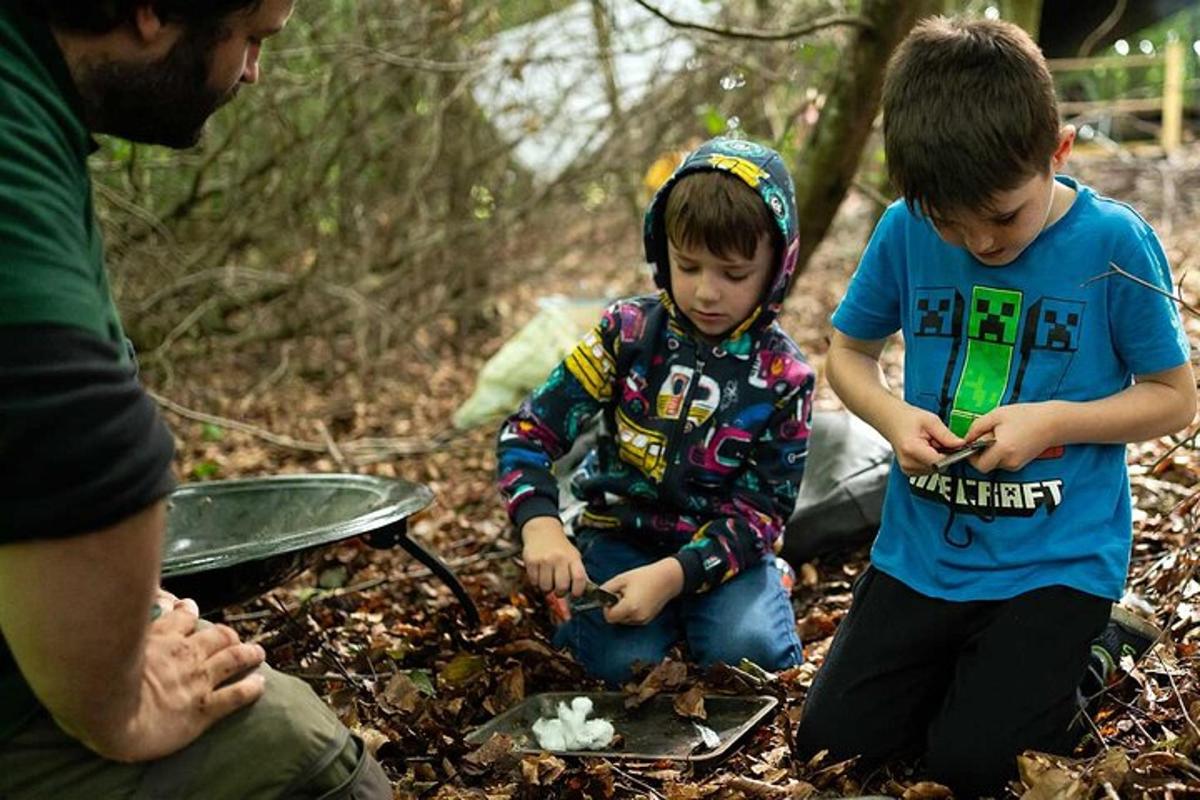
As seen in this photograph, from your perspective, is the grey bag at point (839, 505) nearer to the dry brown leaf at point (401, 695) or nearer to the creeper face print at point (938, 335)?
the creeper face print at point (938, 335)

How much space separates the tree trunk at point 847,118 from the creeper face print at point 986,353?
72.5 inches

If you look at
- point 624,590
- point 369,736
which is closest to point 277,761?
point 369,736

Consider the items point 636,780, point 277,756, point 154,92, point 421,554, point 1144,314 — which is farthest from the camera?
point 421,554

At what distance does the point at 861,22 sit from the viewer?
14.0 feet

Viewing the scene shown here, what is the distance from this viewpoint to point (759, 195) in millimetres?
3137

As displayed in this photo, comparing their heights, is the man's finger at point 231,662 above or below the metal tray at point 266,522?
above

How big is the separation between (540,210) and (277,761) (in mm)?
6597

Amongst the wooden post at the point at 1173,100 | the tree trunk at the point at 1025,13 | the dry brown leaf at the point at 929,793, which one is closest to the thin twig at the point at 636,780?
the dry brown leaf at the point at 929,793

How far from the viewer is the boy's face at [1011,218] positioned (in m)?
2.40

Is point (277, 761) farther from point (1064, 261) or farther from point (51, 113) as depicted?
point (1064, 261)

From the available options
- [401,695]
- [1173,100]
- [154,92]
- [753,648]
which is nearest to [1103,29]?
[753,648]

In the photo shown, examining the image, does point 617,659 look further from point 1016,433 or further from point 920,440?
point 1016,433

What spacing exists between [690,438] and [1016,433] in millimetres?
1039

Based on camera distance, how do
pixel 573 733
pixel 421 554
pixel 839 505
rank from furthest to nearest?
pixel 839 505 → pixel 421 554 → pixel 573 733
